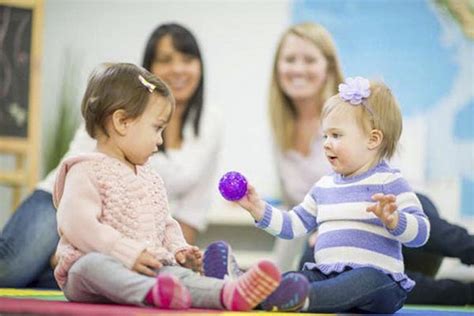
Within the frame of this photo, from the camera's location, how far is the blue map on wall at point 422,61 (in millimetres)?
4246

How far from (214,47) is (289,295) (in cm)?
309

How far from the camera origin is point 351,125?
1.80m

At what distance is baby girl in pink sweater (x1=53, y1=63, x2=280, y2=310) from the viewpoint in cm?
154

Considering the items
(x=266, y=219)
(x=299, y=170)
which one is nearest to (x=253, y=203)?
(x=266, y=219)

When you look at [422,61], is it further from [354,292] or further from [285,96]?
[354,292]

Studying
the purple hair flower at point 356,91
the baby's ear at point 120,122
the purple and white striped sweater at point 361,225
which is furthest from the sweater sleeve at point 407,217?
the baby's ear at point 120,122

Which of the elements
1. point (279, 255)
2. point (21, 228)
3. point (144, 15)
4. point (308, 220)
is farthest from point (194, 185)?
point (144, 15)

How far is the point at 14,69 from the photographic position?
13.3 ft

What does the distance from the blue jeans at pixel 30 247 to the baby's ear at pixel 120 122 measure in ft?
3.65

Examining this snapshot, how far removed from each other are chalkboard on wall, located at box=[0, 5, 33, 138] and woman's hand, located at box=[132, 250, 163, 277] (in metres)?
2.59

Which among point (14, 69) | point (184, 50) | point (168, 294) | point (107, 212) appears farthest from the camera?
point (14, 69)

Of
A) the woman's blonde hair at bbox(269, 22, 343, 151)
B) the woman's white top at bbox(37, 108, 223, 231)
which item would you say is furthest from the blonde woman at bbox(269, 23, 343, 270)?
the woman's white top at bbox(37, 108, 223, 231)

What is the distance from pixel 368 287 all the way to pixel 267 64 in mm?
2899

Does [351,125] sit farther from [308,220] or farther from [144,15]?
[144,15]
